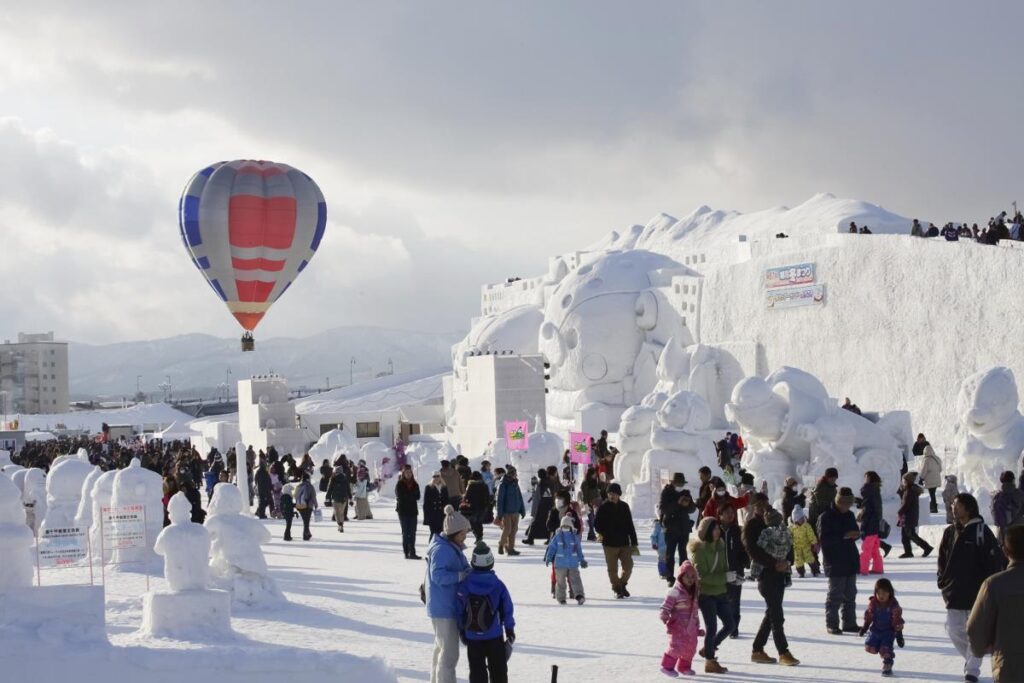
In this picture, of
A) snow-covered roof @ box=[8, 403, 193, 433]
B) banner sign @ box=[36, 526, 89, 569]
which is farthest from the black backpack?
snow-covered roof @ box=[8, 403, 193, 433]

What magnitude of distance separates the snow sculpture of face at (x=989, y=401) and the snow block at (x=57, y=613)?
33.2ft

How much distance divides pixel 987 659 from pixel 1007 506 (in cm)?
317

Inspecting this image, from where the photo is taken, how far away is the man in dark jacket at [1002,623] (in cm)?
495

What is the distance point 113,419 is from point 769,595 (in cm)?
6396

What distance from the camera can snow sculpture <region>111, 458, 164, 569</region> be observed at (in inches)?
559

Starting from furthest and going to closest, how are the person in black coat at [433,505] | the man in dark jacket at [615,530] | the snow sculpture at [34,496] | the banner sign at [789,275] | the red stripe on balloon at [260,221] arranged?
the banner sign at [789,275]
the red stripe on balloon at [260,221]
the snow sculpture at [34,496]
the person in black coat at [433,505]
the man in dark jacket at [615,530]

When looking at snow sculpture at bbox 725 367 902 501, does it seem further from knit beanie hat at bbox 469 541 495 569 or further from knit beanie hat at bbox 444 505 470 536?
knit beanie hat at bbox 469 541 495 569

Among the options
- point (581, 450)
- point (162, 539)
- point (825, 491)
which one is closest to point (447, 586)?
point (162, 539)

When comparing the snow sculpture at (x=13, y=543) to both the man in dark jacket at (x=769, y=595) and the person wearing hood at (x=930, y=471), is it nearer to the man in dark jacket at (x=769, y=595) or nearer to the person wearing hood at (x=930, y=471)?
the man in dark jacket at (x=769, y=595)

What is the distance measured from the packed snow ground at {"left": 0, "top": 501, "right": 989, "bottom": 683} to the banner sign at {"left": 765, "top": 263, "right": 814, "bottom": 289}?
13.7 m

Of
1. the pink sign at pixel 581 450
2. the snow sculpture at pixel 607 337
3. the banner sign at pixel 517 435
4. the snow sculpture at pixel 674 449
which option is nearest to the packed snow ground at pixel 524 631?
the snow sculpture at pixel 674 449

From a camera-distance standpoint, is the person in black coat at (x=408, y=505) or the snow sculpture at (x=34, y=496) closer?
the person in black coat at (x=408, y=505)

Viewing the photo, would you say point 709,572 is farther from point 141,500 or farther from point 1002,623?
point 141,500

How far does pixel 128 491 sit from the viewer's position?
559 inches
